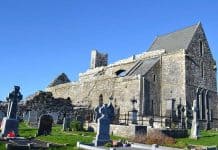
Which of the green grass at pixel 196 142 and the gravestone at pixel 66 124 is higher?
the gravestone at pixel 66 124

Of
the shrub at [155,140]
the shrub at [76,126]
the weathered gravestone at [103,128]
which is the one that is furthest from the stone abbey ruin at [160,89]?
the weathered gravestone at [103,128]

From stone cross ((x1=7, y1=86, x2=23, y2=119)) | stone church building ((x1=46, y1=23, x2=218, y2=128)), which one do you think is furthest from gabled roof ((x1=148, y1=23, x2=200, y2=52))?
stone cross ((x1=7, y1=86, x2=23, y2=119))

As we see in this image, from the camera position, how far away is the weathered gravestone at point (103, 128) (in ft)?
51.9

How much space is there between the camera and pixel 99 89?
128 ft

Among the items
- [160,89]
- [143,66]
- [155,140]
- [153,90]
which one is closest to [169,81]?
[160,89]

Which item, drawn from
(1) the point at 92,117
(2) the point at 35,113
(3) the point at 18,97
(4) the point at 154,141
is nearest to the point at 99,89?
(1) the point at 92,117

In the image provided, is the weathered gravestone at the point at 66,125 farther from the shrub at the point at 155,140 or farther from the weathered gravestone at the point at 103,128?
the weathered gravestone at the point at 103,128

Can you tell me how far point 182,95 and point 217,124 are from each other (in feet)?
18.8

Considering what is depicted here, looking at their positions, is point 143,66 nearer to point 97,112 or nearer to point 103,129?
point 97,112

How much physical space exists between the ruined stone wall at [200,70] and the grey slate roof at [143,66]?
3.78 metres

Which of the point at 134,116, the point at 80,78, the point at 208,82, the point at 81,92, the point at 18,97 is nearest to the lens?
the point at 18,97

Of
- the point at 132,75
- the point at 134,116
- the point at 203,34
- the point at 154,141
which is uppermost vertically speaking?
the point at 203,34

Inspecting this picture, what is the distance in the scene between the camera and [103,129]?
16391 millimetres

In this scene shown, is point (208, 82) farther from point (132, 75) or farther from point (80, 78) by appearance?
point (80, 78)
